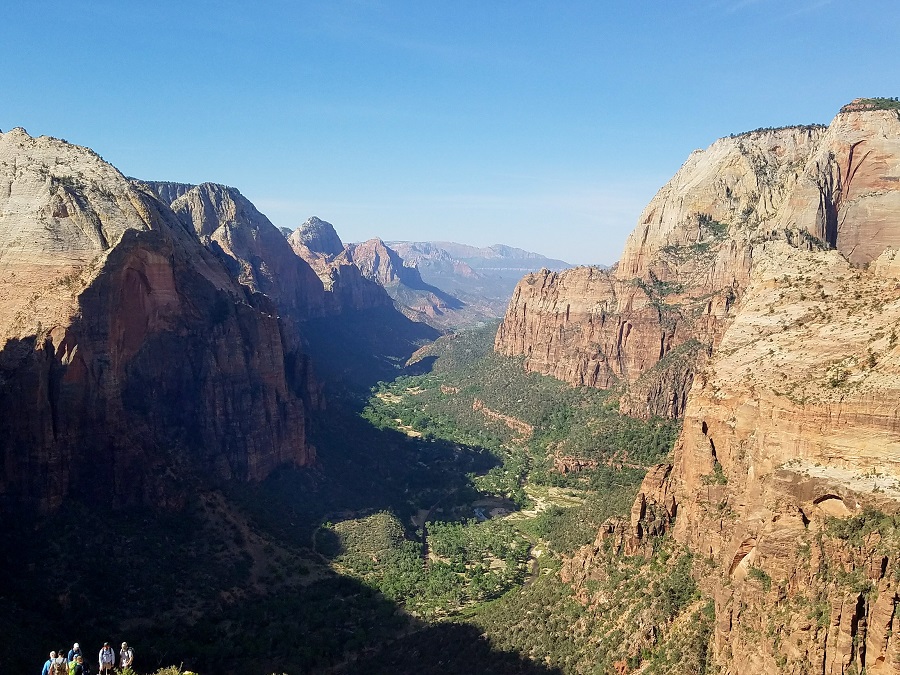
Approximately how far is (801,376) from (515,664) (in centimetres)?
3126

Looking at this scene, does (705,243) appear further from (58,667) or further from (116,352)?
(58,667)

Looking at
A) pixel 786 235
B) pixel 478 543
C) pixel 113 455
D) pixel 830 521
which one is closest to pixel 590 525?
→ pixel 478 543

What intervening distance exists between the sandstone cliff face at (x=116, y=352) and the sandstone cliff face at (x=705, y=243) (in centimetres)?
6547

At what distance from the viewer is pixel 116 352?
76875 millimetres

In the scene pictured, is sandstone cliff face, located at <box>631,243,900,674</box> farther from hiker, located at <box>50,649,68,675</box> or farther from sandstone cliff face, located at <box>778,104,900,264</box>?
sandstone cliff face, located at <box>778,104,900,264</box>

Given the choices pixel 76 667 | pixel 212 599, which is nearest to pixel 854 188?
pixel 212 599

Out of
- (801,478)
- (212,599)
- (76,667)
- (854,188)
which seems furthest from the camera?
(854,188)

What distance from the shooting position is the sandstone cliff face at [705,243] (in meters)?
117

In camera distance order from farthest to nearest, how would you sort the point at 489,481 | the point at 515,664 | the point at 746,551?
the point at 489,481
the point at 515,664
the point at 746,551

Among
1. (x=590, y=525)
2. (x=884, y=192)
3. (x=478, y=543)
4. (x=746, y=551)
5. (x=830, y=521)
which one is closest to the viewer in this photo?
(x=830, y=521)

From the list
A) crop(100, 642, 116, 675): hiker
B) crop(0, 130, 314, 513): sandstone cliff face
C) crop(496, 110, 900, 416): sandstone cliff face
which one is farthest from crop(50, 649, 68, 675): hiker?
crop(496, 110, 900, 416): sandstone cliff face

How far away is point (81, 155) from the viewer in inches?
3851

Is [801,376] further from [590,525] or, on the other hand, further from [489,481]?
[489,481]

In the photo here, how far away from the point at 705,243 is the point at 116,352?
358 feet
